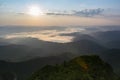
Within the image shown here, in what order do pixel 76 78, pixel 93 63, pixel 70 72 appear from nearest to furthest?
pixel 76 78, pixel 70 72, pixel 93 63

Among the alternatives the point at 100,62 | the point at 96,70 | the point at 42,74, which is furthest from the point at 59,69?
the point at 100,62

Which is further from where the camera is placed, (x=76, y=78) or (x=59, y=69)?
(x=59, y=69)

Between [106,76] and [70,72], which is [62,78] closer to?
[70,72]

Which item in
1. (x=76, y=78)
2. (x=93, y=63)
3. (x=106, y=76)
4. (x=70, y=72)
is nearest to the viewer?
(x=76, y=78)

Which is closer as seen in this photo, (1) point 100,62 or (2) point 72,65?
(2) point 72,65

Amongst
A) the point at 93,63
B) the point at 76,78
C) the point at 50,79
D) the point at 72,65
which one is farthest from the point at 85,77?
the point at 93,63

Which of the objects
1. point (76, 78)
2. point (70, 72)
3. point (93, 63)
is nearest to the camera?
point (76, 78)

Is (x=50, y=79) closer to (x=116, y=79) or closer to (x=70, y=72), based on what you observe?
(x=70, y=72)

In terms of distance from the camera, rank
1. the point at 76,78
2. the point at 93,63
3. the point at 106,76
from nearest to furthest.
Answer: the point at 76,78 → the point at 106,76 → the point at 93,63
